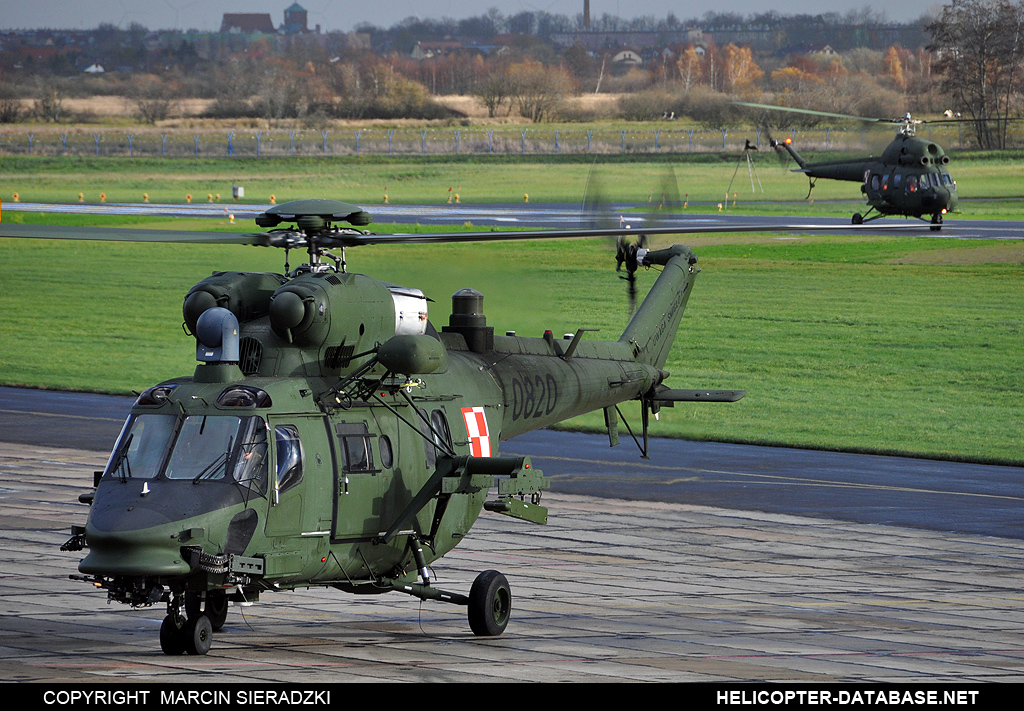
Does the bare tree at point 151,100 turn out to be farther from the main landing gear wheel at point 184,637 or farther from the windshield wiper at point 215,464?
the windshield wiper at point 215,464

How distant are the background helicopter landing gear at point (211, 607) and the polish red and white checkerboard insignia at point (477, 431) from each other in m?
3.47

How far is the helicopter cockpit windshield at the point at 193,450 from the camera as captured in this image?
45.1ft

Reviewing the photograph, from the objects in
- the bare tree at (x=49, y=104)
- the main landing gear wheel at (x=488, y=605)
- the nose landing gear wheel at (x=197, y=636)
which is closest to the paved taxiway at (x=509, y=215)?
the bare tree at (x=49, y=104)

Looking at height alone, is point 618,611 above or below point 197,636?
below

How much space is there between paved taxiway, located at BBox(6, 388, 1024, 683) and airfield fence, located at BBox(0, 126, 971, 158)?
4945 centimetres

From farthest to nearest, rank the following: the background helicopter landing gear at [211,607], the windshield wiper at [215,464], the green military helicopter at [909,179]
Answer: the green military helicopter at [909,179] → the background helicopter landing gear at [211,607] → the windshield wiper at [215,464]

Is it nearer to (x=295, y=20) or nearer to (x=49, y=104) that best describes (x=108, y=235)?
(x=49, y=104)

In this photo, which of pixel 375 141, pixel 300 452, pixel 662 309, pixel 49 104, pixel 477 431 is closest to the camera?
pixel 300 452

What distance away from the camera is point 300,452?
47.5ft

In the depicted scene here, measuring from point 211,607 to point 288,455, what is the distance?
2812 millimetres

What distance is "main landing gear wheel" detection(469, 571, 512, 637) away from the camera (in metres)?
16.0

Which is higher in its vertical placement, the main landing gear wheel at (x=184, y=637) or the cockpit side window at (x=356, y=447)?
the cockpit side window at (x=356, y=447)

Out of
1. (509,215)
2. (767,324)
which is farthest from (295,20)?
(767,324)
